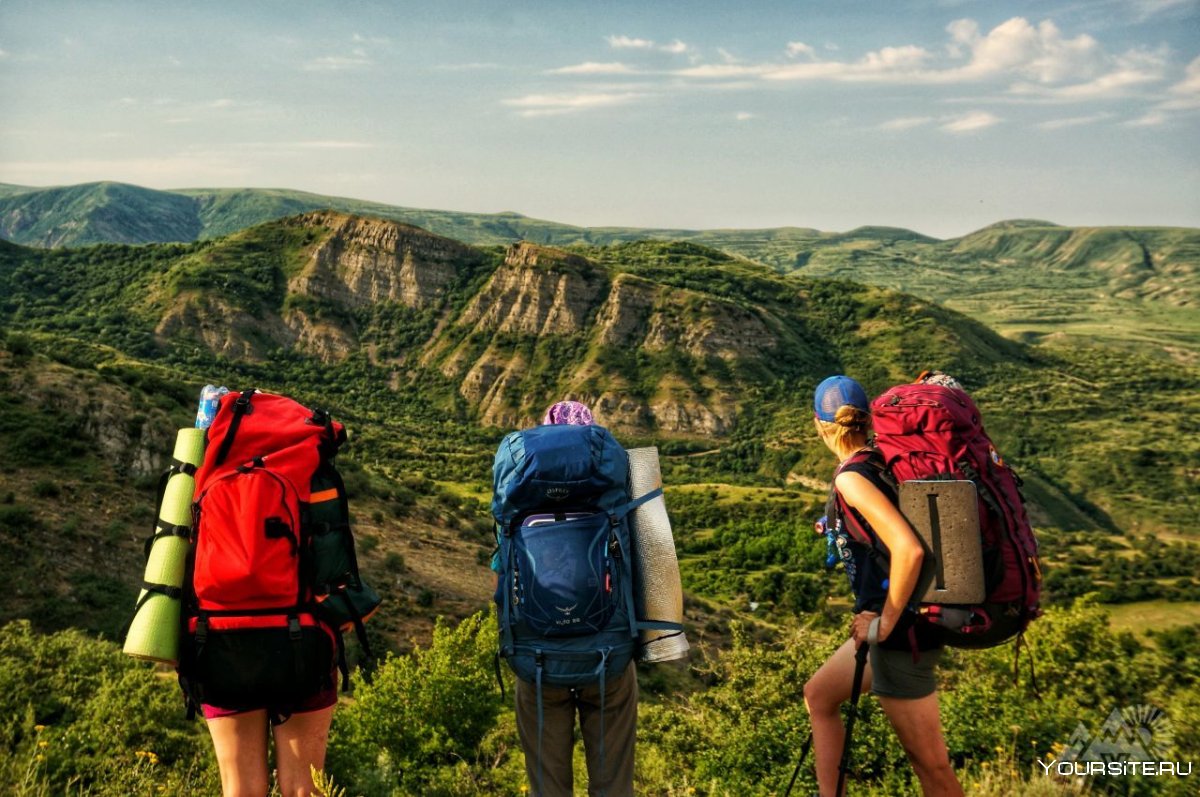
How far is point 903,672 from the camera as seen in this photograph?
3.48 m

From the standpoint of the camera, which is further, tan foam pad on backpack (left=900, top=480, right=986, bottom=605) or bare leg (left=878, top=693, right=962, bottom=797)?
bare leg (left=878, top=693, right=962, bottom=797)

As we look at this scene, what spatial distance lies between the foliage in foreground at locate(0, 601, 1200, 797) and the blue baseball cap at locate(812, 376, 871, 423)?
2589mm

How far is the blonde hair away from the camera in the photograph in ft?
12.4

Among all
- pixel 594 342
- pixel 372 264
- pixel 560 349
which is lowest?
pixel 560 349

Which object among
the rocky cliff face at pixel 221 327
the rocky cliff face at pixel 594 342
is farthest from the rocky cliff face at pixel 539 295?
the rocky cliff face at pixel 221 327

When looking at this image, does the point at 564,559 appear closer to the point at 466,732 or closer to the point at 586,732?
the point at 586,732

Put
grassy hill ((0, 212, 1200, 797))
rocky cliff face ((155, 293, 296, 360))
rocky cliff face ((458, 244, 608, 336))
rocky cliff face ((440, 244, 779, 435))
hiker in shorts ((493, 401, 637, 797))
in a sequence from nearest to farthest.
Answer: hiker in shorts ((493, 401, 637, 797)) < grassy hill ((0, 212, 1200, 797)) < rocky cliff face ((155, 293, 296, 360)) < rocky cliff face ((440, 244, 779, 435)) < rocky cliff face ((458, 244, 608, 336))

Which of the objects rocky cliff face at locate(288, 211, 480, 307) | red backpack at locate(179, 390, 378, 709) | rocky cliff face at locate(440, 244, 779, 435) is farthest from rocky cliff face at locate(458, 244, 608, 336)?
red backpack at locate(179, 390, 378, 709)

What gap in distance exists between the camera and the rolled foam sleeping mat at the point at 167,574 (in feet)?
10.9

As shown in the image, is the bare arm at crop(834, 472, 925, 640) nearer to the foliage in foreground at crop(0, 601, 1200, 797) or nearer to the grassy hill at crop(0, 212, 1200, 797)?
the grassy hill at crop(0, 212, 1200, 797)

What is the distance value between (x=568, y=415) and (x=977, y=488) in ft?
6.81

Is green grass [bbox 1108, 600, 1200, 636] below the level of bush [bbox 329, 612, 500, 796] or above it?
below

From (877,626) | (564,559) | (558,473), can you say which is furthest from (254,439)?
(877,626)

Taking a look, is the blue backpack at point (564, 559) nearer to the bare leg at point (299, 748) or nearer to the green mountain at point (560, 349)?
the bare leg at point (299, 748)
